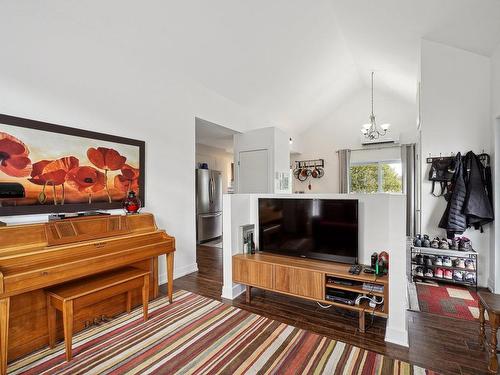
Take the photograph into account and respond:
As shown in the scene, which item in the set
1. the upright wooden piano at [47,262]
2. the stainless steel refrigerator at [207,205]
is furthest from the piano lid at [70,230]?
the stainless steel refrigerator at [207,205]

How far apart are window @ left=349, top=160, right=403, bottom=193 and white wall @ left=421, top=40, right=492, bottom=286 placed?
269 cm

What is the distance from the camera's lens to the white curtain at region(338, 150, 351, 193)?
6.63 meters

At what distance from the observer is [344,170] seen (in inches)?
262

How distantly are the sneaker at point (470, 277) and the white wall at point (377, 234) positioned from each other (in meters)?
1.73

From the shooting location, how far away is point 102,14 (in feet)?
8.25

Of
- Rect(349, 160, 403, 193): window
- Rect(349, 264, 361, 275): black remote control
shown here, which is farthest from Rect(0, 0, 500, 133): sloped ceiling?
Rect(349, 264, 361, 275): black remote control

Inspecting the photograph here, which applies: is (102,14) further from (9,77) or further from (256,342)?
(256,342)

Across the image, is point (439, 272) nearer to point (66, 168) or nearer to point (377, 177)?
point (377, 177)

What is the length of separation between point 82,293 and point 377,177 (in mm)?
6503

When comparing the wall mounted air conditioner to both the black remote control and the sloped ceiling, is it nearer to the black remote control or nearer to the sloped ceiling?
the sloped ceiling

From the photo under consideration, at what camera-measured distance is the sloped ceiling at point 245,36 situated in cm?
235

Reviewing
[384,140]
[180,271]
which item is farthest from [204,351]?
[384,140]

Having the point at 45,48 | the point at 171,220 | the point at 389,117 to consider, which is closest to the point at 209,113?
the point at 171,220

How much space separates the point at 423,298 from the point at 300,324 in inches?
64.9
